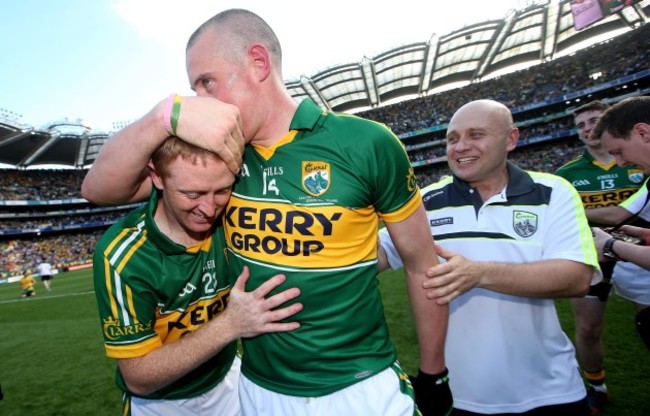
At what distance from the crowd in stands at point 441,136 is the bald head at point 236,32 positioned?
41.3 metres

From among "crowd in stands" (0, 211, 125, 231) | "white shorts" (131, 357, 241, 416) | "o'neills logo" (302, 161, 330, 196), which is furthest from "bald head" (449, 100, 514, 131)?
"crowd in stands" (0, 211, 125, 231)

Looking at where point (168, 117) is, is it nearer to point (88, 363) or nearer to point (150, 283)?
point (150, 283)

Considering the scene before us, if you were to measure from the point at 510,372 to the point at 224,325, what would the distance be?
6.24ft

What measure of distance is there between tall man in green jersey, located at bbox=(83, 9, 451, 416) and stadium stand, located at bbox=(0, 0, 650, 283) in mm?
33416

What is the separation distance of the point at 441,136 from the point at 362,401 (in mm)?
49008

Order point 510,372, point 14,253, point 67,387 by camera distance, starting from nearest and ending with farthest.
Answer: point 510,372 < point 67,387 < point 14,253

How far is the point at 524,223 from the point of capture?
2.51 m

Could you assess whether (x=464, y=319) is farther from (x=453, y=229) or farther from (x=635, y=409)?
(x=635, y=409)

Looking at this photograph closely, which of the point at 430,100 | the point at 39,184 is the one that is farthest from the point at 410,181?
the point at 39,184

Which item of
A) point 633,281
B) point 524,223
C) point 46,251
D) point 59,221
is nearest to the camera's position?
point 524,223

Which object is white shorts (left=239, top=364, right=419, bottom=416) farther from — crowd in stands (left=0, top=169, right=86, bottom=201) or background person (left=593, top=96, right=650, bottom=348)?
crowd in stands (left=0, top=169, right=86, bottom=201)

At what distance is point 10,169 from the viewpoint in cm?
4588

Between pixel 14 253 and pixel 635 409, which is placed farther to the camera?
pixel 14 253

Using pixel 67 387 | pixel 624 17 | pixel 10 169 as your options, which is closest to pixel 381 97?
pixel 624 17
